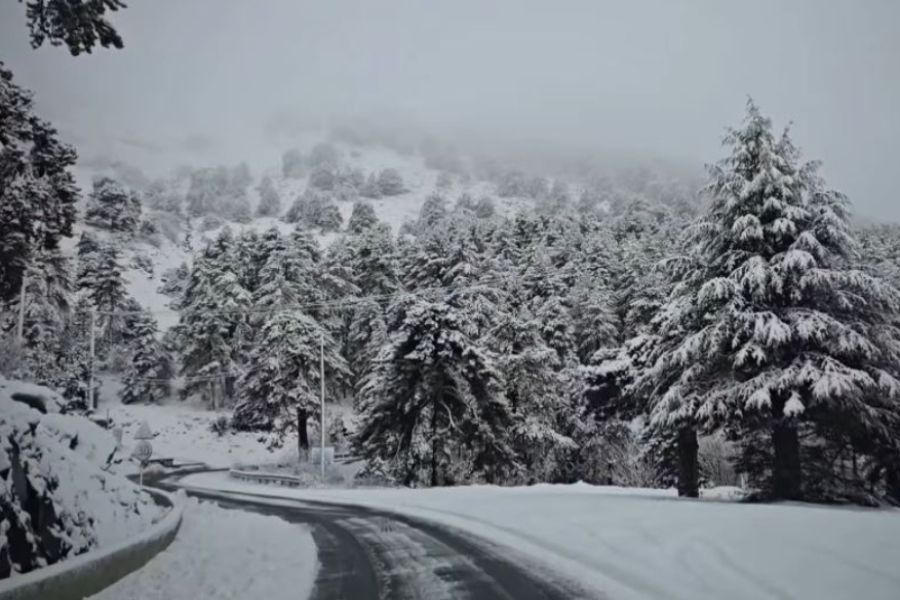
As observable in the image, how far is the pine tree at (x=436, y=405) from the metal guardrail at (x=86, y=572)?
21.5 m

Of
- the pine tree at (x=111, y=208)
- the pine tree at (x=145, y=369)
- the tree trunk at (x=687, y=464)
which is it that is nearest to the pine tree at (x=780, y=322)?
the tree trunk at (x=687, y=464)

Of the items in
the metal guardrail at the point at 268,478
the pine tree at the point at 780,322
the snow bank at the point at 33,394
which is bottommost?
the metal guardrail at the point at 268,478

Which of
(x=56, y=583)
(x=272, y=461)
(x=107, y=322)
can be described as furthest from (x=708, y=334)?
(x=107, y=322)

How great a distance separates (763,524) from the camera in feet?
30.9

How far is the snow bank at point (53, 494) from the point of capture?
633 centimetres

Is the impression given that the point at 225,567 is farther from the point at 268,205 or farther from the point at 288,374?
the point at 268,205

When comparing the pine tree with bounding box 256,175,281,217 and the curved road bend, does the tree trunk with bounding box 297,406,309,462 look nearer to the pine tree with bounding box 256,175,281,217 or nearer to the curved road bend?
the curved road bend

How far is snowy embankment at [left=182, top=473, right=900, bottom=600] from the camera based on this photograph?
6.49m

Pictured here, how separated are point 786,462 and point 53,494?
16.7 metres

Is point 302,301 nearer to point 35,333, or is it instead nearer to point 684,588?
point 35,333

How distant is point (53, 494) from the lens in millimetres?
Answer: 7293

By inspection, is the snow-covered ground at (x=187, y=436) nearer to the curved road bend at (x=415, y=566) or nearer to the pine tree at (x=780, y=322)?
the curved road bend at (x=415, y=566)

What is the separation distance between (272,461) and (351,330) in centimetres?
1392

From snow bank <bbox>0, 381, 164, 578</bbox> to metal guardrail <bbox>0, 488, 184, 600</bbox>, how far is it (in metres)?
0.30
